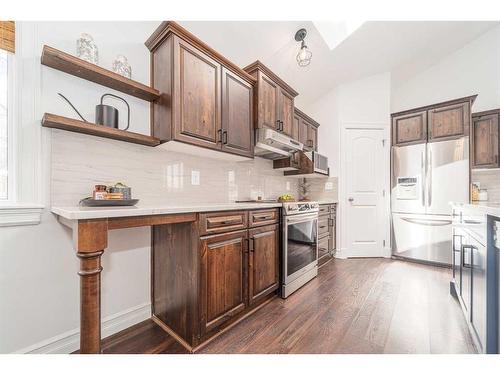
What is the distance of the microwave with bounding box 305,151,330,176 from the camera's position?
321 cm

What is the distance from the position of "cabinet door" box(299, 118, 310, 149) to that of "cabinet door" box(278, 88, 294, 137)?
0.66m

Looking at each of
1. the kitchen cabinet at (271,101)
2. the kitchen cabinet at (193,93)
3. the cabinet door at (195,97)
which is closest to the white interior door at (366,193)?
the kitchen cabinet at (271,101)

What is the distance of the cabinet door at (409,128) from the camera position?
3211 millimetres

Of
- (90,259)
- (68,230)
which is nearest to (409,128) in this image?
(90,259)

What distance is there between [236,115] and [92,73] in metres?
1.09

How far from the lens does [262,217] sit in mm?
1874

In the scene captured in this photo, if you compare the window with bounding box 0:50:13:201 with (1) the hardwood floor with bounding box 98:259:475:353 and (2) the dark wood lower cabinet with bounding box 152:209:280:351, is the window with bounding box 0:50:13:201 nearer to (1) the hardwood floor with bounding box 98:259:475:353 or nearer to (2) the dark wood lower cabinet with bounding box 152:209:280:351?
(2) the dark wood lower cabinet with bounding box 152:209:280:351

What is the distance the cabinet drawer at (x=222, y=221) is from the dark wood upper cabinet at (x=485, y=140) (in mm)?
3337

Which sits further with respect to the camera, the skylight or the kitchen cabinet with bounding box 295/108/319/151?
the kitchen cabinet with bounding box 295/108/319/151

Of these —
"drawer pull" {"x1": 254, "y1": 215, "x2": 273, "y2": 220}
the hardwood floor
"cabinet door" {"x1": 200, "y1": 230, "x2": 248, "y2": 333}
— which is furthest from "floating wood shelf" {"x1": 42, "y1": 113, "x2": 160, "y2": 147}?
the hardwood floor

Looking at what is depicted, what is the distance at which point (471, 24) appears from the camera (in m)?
3.01

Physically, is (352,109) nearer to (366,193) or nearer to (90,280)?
(366,193)
